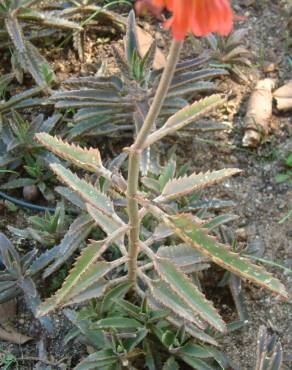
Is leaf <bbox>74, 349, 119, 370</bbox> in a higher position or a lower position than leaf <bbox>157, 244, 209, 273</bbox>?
lower

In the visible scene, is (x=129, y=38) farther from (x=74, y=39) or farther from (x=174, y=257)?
(x=174, y=257)

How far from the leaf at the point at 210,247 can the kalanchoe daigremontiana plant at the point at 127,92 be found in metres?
0.97

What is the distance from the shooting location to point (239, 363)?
84.3 inches

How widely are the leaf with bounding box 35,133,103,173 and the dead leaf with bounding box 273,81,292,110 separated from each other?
1.34 metres

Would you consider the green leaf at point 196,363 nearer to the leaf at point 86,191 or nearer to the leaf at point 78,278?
the leaf at point 78,278

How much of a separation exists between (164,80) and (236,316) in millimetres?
1184

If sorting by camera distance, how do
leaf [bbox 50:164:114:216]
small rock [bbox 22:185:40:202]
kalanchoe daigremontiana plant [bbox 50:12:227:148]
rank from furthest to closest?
small rock [bbox 22:185:40:202] → kalanchoe daigremontiana plant [bbox 50:12:227:148] → leaf [bbox 50:164:114:216]

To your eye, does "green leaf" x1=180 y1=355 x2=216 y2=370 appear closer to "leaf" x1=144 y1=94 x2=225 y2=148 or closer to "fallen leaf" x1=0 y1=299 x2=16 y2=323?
"fallen leaf" x1=0 y1=299 x2=16 y2=323

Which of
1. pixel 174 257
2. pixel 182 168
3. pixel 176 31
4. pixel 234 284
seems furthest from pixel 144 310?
pixel 176 31

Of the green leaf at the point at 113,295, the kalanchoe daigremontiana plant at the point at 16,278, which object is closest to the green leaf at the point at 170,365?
the green leaf at the point at 113,295

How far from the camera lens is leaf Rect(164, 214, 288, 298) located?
1.46 metres

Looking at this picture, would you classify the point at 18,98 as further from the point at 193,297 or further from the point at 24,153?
the point at 193,297

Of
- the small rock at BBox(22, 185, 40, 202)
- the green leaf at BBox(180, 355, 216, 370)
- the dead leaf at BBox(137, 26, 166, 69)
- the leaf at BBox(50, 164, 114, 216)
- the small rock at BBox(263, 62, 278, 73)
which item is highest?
the leaf at BBox(50, 164, 114, 216)

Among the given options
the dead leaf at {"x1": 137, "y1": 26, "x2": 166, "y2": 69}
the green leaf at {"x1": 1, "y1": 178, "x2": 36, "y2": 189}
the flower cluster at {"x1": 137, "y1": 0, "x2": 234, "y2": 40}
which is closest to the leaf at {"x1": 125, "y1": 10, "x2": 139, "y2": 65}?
the dead leaf at {"x1": 137, "y1": 26, "x2": 166, "y2": 69}
